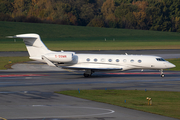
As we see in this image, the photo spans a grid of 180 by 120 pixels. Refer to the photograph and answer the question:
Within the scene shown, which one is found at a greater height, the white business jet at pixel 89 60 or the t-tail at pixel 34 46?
the t-tail at pixel 34 46

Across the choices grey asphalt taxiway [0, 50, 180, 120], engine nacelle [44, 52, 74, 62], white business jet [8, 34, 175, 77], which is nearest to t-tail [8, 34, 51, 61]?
white business jet [8, 34, 175, 77]

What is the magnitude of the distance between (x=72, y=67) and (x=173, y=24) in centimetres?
14232

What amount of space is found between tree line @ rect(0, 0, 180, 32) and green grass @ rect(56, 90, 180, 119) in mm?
132171

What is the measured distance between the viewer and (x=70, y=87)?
28.3 meters

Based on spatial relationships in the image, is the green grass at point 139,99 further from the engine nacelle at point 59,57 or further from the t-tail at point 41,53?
the t-tail at point 41,53

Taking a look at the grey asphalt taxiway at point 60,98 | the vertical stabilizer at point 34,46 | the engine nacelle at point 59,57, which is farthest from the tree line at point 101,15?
the grey asphalt taxiway at point 60,98

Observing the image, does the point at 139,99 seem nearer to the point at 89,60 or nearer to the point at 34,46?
the point at 89,60

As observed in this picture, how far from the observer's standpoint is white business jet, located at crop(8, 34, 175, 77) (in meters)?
34.6

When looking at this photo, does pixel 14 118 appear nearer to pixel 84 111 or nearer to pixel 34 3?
pixel 84 111

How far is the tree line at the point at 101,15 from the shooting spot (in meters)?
162

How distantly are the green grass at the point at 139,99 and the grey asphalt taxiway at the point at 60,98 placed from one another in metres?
1.06

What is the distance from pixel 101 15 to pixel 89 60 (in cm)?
13973

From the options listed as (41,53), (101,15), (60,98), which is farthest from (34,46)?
(101,15)

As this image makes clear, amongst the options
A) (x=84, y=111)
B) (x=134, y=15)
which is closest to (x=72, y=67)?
(x=84, y=111)
